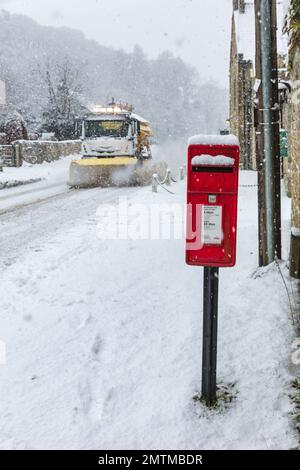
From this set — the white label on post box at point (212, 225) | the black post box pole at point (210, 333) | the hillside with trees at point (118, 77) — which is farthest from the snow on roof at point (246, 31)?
the hillside with trees at point (118, 77)

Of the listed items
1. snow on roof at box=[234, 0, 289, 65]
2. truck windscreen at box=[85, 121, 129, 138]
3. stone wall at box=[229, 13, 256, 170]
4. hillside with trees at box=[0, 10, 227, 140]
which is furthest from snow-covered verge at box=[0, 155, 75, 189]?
hillside with trees at box=[0, 10, 227, 140]

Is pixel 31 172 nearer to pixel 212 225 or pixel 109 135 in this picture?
pixel 109 135

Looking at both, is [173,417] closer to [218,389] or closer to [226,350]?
[218,389]

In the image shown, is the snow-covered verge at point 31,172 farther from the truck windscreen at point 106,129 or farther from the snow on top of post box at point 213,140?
the snow on top of post box at point 213,140

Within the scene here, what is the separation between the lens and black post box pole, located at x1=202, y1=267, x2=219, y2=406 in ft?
10.0

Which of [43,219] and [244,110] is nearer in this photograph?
[43,219]

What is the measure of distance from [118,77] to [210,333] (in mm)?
107368

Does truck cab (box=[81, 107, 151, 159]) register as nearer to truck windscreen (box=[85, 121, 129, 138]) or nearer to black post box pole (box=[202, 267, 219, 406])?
truck windscreen (box=[85, 121, 129, 138])

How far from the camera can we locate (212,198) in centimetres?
297

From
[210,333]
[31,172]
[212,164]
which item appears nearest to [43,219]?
[210,333]

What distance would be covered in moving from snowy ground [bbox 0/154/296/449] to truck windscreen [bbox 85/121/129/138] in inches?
503

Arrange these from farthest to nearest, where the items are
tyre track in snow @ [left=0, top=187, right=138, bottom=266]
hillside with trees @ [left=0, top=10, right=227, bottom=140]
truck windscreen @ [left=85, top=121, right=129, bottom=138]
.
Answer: hillside with trees @ [left=0, top=10, right=227, bottom=140] < truck windscreen @ [left=85, top=121, right=129, bottom=138] < tyre track in snow @ [left=0, top=187, right=138, bottom=266]

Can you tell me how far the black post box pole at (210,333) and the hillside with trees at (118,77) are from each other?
7171cm
